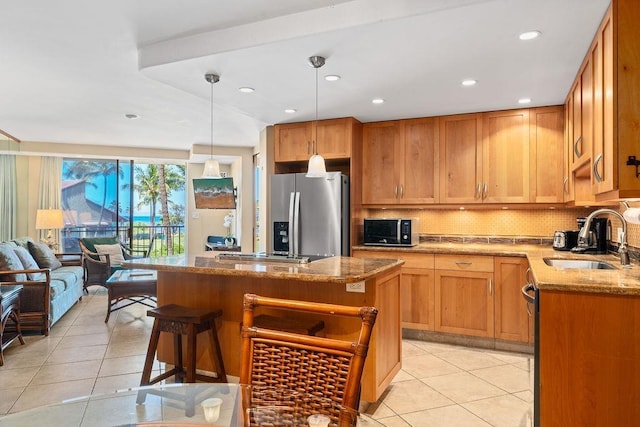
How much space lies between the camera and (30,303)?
407 cm

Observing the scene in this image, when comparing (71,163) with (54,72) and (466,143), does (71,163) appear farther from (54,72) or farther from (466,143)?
(466,143)

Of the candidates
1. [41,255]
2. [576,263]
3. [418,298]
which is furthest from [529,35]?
[41,255]

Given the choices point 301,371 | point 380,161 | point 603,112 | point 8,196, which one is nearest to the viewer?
point 301,371

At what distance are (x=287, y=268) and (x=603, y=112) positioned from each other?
77.1 inches

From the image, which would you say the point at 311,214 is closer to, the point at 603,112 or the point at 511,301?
the point at 511,301

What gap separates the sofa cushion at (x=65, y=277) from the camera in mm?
4632

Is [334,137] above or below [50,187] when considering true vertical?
above

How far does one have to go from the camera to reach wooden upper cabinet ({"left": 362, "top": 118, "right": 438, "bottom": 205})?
4430 mm

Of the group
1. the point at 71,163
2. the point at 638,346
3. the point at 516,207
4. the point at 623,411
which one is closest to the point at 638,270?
the point at 638,346

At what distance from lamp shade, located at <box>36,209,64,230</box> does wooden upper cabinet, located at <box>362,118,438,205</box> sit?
5.07 meters

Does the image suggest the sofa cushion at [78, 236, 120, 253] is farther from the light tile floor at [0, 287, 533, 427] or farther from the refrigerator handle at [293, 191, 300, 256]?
the refrigerator handle at [293, 191, 300, 256]

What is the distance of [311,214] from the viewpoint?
444 centimetres

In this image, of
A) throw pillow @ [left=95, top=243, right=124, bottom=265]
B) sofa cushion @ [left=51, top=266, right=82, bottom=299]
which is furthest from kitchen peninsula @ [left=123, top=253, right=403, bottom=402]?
throw pillow @ [left=95, top=243, right=124, bottom=265]

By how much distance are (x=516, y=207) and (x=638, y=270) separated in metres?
1.85
